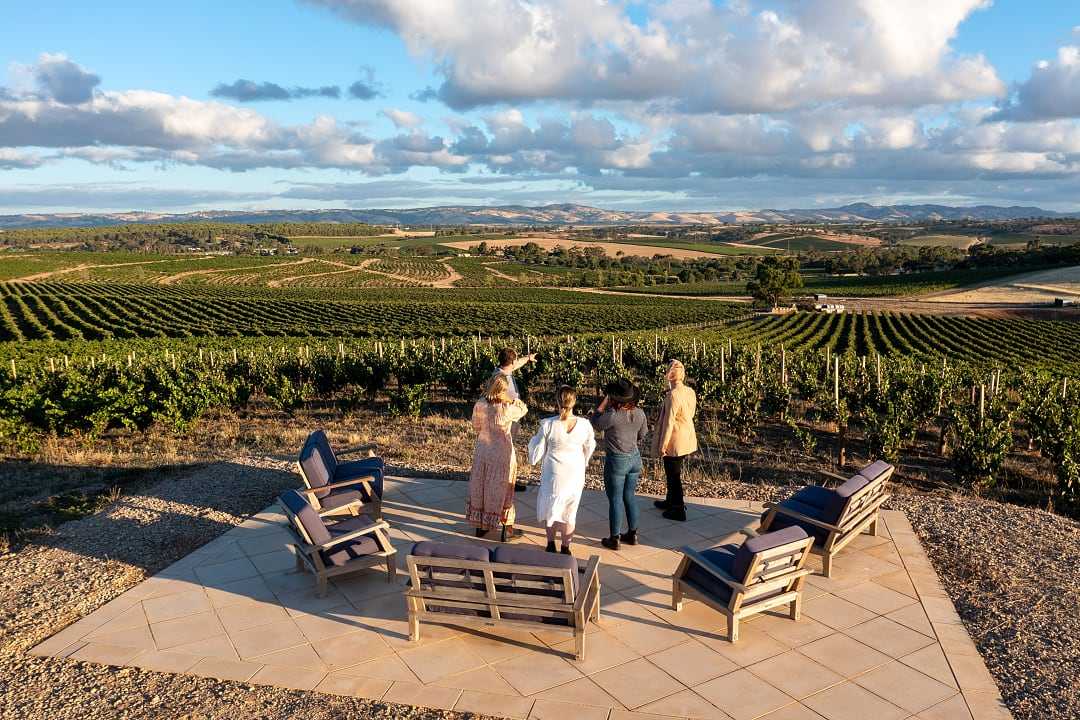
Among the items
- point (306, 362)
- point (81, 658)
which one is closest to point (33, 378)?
point (306, 362)

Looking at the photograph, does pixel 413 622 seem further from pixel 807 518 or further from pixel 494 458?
pixel 807 518

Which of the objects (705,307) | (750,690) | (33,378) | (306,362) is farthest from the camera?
(705,307)

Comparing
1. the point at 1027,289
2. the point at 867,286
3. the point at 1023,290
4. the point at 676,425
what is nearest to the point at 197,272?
the point at 867,286

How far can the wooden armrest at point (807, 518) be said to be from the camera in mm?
5477

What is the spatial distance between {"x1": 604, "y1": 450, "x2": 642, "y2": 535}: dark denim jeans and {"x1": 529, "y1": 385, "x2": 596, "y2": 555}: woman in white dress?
44 cm

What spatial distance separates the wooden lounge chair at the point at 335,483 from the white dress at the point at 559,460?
202 cm

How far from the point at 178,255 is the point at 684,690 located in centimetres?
14642

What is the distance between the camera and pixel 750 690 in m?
4.15

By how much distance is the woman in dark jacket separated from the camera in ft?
19.1

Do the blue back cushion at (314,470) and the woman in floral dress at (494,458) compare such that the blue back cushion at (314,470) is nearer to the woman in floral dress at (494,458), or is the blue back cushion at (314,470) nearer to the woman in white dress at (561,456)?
the woman in floral dress at (494,458)

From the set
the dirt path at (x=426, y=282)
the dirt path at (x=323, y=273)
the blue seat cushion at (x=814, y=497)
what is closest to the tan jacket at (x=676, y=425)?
the blue seat cushion at (x=814, y=497)

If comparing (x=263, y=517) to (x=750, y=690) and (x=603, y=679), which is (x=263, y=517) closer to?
(x=603, y=679)

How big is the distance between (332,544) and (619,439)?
92.2 inches

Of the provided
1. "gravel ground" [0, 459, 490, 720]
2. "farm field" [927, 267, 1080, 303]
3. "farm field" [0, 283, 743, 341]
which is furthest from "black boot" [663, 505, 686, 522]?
"farm field" [927, 267, 1080, 303]
